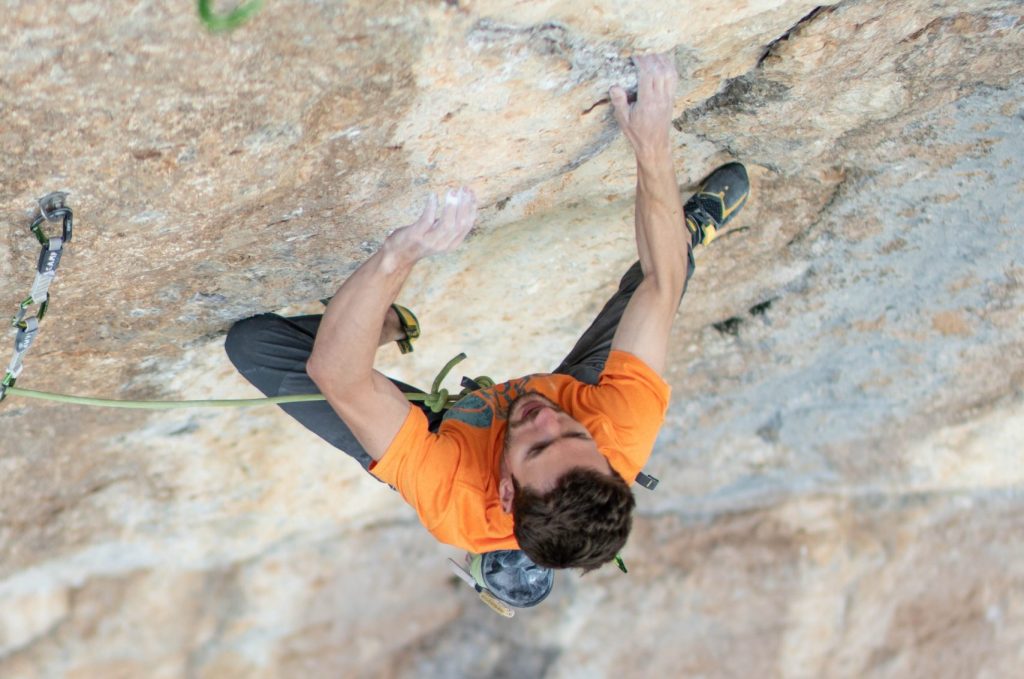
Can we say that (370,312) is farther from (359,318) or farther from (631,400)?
(631,400)

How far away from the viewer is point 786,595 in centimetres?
338

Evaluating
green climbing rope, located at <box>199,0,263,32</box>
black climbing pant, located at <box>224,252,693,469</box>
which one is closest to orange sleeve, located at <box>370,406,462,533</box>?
black climbing pant, located at <box>224,252,693,469</box>

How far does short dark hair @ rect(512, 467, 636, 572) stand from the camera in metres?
1.53

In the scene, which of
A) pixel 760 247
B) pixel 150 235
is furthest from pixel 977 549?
pixel 150 235

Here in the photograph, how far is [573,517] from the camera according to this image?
1.53 meters

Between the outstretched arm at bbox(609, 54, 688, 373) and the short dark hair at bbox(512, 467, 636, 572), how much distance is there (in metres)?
0.29

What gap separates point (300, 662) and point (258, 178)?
2.49 metres

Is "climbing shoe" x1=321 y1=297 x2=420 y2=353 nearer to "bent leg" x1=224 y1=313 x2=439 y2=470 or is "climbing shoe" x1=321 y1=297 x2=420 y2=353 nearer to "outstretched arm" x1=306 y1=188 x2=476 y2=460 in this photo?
"bent leg" x1=224 y1=313 x2=439 y2=470

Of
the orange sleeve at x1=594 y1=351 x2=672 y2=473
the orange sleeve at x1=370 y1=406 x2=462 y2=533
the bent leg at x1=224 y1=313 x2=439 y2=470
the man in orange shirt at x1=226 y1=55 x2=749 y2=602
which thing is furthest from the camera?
the bent leg at x1=224 y1=313 x2=439 y2=470

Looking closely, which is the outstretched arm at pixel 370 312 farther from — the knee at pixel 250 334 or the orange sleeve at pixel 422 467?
the knee at pixel 250 334

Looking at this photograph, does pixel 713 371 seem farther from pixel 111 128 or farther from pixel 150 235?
pixel 111 128

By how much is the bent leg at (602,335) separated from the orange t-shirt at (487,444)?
0.46ft

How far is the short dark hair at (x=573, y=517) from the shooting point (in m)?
1.53

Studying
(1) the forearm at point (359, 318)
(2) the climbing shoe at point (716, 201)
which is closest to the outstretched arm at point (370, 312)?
(1) the forearm at point (359, 318)
